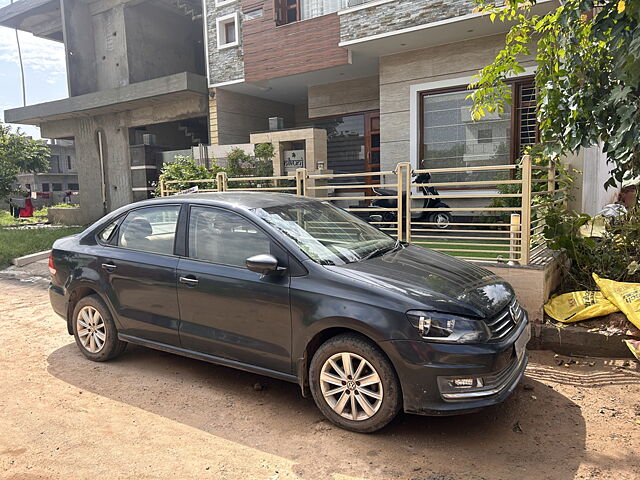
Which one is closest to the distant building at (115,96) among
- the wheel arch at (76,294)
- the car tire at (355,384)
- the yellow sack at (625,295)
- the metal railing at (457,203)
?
the metal railing at (457,203)

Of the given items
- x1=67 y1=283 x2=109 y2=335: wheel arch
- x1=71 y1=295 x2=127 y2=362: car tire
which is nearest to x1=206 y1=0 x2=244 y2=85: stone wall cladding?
x1=67 y1=283 x2=109 y2=335: wheel arch

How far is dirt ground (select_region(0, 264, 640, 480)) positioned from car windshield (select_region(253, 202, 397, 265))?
47.7 inches

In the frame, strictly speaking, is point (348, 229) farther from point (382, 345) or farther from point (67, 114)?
point (67, 114)

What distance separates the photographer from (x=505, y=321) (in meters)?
3.39

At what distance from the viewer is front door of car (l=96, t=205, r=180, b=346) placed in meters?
4.10

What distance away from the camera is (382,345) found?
3.12 metres

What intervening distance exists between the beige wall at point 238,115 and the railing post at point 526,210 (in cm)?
1083

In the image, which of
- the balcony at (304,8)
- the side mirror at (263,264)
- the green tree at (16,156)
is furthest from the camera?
the green tree at (16,156)

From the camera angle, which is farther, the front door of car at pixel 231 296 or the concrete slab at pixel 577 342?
the concrete slab at pixel 577 342

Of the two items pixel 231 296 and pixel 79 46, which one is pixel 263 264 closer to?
pixel 231 296

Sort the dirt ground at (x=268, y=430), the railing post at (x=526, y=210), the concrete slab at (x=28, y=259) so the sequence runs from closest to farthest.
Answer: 1. the dirt ground at (x=268, y=430)
2. the railing post at (x=526, y=210)
3. the concrete slab at (x=28, y=259)

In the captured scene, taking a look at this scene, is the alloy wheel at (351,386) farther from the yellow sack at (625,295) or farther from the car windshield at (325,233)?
the yellow sack at (625,295)

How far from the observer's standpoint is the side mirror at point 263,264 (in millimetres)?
3475

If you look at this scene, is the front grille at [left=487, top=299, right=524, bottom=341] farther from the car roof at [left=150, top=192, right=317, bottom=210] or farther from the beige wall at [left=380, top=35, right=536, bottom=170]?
the beige wall at [left=380, top=35, right=536, bottom=170]
